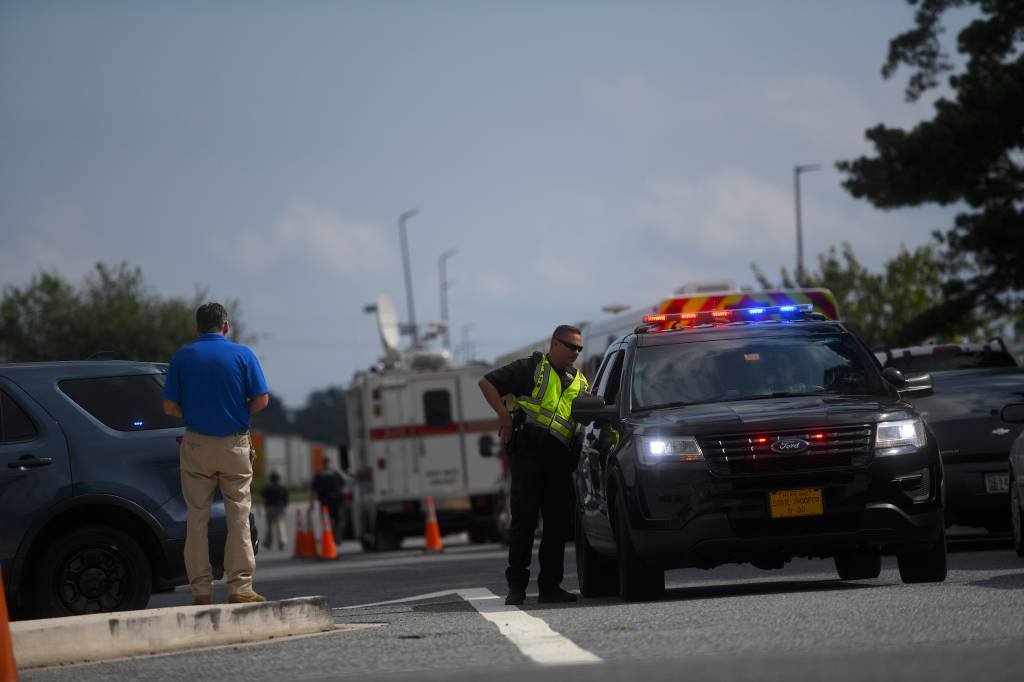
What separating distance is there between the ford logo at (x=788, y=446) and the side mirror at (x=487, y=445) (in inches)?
845

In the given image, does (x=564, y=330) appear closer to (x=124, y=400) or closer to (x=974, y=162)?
(x=124, y=400)

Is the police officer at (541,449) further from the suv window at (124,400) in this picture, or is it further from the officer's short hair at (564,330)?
the suv window at (124,400)

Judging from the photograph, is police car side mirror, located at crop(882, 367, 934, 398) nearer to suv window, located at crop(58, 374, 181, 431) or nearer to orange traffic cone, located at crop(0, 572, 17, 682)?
suv window, located at crop(58, 374, 181, 431)

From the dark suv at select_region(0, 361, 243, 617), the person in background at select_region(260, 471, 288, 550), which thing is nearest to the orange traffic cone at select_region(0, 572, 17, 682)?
the dark suv at select_region(0, 361, 243, 617)

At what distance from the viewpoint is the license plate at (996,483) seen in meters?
17.3

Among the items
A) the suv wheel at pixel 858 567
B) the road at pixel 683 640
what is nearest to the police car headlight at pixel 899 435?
the road at pixel 683 640

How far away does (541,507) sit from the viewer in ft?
44.3

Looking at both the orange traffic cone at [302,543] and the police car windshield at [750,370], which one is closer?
the police car windshield at [750,370]

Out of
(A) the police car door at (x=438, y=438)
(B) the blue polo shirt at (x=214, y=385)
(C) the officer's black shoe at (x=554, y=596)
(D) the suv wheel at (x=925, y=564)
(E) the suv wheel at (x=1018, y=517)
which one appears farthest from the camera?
(A) the police car door at (x=438, y=438)

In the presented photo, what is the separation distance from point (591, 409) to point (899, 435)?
1956 mm

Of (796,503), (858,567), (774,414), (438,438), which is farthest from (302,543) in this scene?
(796,503)

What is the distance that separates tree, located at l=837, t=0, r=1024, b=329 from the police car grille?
22.6m

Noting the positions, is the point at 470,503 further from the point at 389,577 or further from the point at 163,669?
the point at 163,669

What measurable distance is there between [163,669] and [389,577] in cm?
1118
